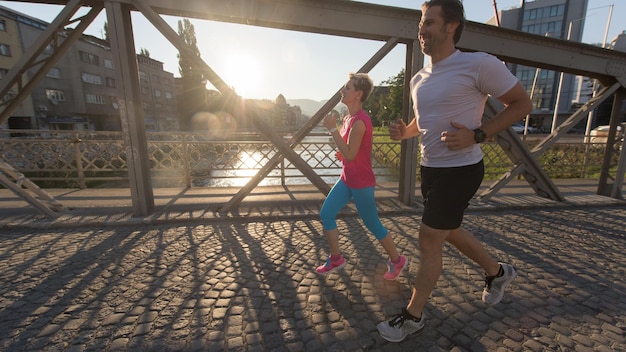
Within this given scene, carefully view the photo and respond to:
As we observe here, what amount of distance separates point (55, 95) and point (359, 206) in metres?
44.4

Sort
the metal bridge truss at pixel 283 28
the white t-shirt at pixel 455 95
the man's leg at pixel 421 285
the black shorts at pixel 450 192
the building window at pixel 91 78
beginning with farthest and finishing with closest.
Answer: the building window at pixel 91 78
the metal bridge truss at pixel 283 28
the man's leg at pixel 421 285
the black shorts at pixel 450 192
the white t-shirt at pixel 455 95

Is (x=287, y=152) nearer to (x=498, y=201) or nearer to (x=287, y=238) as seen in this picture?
(x=287, y=238)

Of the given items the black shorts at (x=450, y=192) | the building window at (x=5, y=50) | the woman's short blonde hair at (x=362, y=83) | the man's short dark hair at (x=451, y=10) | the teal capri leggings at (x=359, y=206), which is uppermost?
the building window at (x=5, y=50)

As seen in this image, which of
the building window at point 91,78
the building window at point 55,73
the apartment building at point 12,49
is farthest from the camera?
Answer: the building window at point 91,78

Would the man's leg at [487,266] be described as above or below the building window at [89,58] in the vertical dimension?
below

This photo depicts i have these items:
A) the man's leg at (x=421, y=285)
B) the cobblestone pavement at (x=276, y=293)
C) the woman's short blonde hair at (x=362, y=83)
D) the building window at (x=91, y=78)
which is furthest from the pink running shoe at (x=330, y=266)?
the building window at (x=91, y=78)

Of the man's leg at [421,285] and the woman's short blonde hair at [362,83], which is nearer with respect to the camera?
the man's leg at [421,285]

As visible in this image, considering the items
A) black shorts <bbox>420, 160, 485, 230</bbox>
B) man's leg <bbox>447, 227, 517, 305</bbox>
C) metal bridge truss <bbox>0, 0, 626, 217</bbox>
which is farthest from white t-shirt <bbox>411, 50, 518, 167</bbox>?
metal bridge truss <bbox>0, 0, 626, 217</bbox>

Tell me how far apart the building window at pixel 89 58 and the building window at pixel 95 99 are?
4.37 meters

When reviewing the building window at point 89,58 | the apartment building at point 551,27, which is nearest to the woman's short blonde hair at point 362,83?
the building window at point 89,58

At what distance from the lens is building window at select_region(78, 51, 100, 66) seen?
3513cm

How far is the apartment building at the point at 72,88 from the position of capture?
2780 centimetres

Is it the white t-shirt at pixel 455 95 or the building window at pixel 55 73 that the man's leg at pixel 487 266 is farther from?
the building window at pixel 55 73

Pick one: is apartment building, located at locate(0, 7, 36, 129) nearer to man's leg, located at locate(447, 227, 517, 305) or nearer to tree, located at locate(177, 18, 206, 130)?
tree, located at locate(177, 18, 206, 130)
